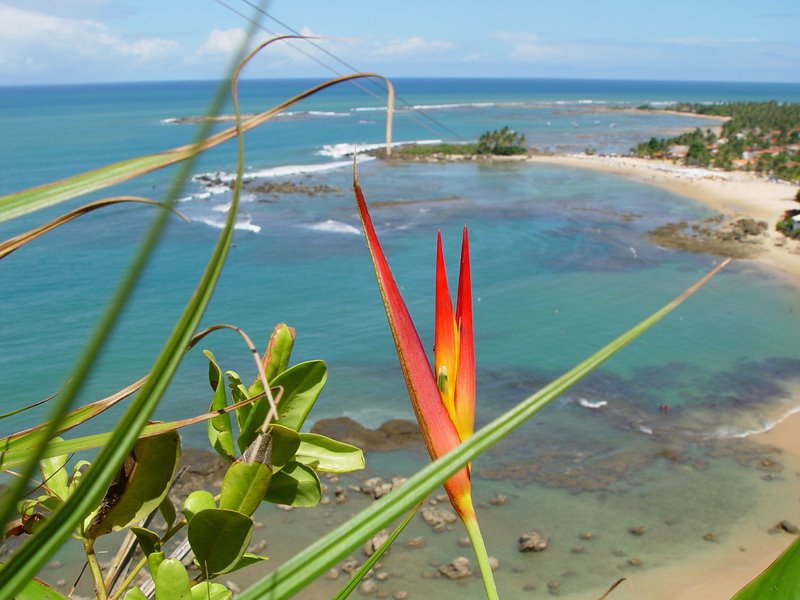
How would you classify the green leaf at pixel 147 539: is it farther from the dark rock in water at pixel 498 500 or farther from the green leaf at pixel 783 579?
the dark rock in water at pixel 498 500

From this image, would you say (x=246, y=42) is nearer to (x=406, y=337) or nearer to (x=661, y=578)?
(x=406, y=337)

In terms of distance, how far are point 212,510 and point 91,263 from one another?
1823 cm

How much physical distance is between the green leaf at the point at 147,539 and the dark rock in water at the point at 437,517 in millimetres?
7321

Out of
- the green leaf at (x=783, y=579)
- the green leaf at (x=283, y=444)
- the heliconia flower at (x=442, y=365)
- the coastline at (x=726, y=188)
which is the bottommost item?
the coastline at (x=726, y=188)

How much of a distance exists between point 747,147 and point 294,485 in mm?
38073

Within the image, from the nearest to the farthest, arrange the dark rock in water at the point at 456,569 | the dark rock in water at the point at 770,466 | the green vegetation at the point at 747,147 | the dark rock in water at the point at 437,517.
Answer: the dark rock in water at the point at 456,569 < the dark rock in water at the point at 437,517 < the dark rock in water at the point at 770,466 < the green vegetation at the point at 747,147

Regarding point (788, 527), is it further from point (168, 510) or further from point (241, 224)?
point (241, 224)

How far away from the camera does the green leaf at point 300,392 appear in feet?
2.46

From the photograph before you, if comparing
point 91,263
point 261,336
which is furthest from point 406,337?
point 91,263

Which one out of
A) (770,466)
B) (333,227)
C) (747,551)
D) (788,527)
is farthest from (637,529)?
(333,227)

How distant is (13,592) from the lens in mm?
233

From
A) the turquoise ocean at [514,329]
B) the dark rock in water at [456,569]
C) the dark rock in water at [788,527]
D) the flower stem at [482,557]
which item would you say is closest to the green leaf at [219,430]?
the turquoise ocean at [514,329]

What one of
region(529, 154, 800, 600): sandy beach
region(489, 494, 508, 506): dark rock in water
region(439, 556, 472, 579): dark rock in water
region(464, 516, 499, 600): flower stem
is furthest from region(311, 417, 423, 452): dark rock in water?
region(464, 516, 499, 600): flower stem

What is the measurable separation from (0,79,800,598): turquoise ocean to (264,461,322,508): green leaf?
13.2 inches
